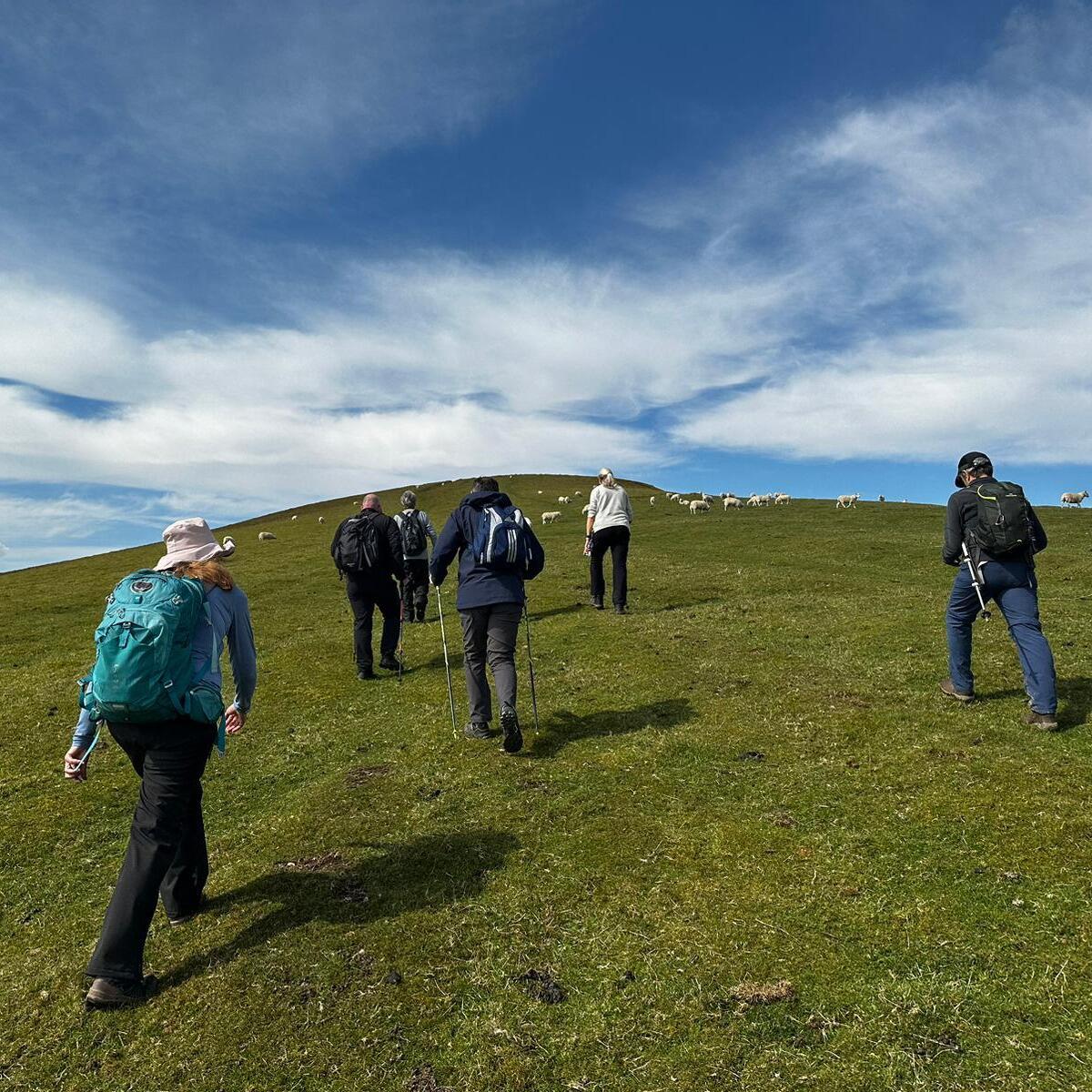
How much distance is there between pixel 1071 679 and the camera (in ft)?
39.9

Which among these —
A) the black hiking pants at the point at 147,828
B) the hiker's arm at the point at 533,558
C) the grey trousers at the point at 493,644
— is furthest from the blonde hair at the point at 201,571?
the hiker's arm at the point at 533,558

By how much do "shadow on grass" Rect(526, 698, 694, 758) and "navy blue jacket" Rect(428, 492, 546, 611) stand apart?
2.40 m

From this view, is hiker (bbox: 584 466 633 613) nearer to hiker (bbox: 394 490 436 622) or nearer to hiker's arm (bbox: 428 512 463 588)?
hiker (bbox: 394 490 436 622)

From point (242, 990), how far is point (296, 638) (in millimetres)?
17698

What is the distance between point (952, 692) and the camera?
11.7m

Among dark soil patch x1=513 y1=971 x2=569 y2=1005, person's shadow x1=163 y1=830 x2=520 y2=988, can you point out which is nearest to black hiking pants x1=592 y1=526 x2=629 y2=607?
person's shadow x1=163 y1=830 x2=520 y2=988

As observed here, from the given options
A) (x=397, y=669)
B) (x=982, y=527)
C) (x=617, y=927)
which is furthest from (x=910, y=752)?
(x=397, y=669)

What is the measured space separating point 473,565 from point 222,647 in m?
4.34

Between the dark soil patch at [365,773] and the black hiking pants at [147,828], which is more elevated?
the black hiking pants at [147,828]

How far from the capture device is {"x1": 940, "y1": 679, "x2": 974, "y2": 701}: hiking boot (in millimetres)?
11484

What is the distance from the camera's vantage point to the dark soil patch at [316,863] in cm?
793

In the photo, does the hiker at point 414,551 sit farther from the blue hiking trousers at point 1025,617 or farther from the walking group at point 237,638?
the blue hiking trousers at point 1025,617

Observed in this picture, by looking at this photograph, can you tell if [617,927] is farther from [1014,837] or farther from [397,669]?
[397,669]

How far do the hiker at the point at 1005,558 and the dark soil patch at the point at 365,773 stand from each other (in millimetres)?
9027
